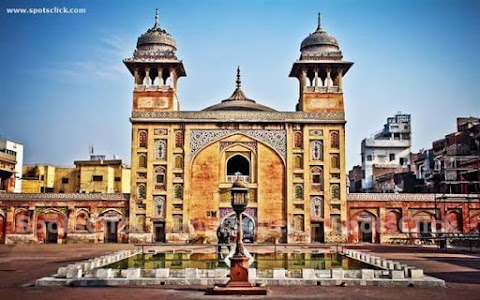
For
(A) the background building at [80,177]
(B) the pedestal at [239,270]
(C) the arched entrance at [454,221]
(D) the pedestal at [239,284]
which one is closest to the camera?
(D) the pedestal at [239,284]

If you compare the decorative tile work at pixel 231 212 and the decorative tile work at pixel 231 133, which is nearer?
the decorative tile work at pixel 231 212

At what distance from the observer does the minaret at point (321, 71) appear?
1170 inches

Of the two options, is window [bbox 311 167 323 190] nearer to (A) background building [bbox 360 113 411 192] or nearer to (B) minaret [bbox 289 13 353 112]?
(B) minaret [bbox 289 13 353 112]

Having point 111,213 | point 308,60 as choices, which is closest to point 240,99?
point 308,60

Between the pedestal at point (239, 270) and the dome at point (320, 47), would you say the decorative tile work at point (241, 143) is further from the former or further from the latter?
the pedestal at point (239, 270)

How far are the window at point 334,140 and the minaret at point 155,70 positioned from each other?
8.70m

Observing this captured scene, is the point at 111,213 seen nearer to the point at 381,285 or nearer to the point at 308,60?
the point at 308,60

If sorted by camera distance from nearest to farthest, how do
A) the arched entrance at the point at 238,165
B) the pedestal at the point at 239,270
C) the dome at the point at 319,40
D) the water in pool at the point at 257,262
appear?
the pedestal at the point at 239,270
the water in pool at the point at 257,262
the arched entrance at the point at 238,165
the dome at the point at 319,40

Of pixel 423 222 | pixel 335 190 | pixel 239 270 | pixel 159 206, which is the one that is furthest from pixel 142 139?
pixel 239 270

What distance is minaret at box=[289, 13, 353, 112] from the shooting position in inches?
1170

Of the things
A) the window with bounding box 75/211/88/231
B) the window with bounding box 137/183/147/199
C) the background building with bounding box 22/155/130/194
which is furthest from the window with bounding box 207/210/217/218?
the background building with bounding box 22/155/130/194

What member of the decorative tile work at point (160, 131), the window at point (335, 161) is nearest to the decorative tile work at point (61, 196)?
the decorative tile work at point (160, 131)

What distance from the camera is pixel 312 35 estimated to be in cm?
3095

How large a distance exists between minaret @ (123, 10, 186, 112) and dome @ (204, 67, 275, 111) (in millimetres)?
2877
